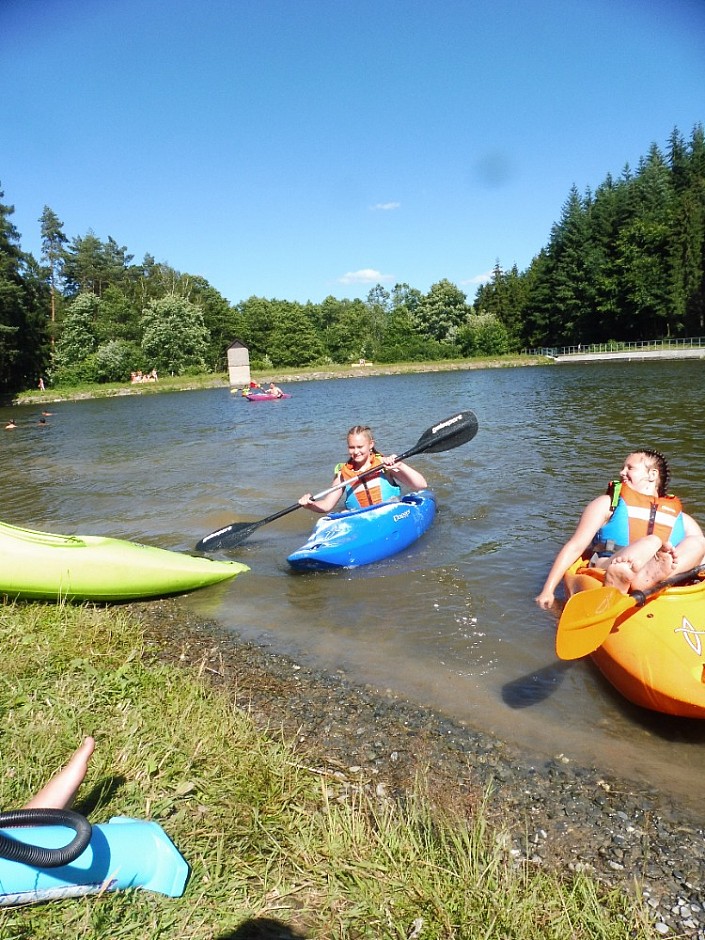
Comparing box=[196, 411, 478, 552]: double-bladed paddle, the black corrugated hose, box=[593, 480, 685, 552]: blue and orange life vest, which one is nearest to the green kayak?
box=[196, 411, 478, 552]: double-bladed paddle

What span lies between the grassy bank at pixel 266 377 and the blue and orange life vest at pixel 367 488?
34741 millimetres

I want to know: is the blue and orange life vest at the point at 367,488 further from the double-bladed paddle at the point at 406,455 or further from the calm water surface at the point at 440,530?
the calm water surface at the point at 440,530

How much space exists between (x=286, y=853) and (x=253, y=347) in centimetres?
5540

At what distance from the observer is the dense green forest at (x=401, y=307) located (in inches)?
1738

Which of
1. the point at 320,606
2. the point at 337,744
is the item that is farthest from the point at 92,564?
the point at 337,744

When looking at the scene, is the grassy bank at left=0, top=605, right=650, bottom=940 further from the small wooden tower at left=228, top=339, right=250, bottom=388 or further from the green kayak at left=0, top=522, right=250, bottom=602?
the small wooden tower at left=228, top=339, right=250, bottom=388

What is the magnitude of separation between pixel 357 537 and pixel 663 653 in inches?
114

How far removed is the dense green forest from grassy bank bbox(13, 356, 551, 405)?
2.48 meters

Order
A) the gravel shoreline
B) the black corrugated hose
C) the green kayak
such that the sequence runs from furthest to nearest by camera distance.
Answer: the green kayak < the gravel shoreline < the black corrugated hose

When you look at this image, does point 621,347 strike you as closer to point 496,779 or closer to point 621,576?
point 621,576

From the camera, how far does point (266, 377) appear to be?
4547 centimetres

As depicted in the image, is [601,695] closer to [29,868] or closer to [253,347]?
[29,868]

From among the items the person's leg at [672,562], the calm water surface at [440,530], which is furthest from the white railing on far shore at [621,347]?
the person's leg at [672,562]

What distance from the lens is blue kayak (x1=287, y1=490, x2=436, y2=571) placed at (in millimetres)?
5324
